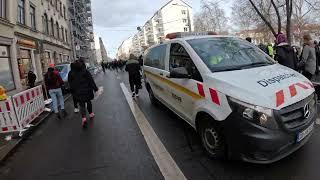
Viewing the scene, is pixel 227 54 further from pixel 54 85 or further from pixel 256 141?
pixel 54 85

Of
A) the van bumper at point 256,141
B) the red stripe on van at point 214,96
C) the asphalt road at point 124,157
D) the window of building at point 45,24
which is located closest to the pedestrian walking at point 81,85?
the asphalt road at point 124,157

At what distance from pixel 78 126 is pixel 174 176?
14.6 ft

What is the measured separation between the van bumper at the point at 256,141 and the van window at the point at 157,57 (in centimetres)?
347

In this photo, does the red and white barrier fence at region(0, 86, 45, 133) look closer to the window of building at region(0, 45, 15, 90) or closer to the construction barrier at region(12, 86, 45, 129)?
the construction barrier at region(12, 86, 45, 129)

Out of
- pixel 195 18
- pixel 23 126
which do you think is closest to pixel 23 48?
pixel 23 126

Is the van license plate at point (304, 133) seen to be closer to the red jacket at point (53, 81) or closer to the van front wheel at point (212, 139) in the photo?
the van front wheel at point (212, 139)

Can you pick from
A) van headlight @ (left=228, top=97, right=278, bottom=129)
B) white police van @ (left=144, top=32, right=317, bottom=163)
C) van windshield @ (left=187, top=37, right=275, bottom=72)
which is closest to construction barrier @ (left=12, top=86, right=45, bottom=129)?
white police van @ (left=144, top=32, right=317, bottom=163)

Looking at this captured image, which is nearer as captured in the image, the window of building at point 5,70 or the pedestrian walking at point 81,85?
the pedestrian walking at point 81,85

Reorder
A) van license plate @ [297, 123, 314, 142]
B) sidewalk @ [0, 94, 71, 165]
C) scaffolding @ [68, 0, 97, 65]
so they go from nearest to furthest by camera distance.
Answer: van license plate @ [297, 123, 314, 142] → sidewalk @ [0, 94, 71, 165] → scaffolding @ [68, 0, 97, 65]

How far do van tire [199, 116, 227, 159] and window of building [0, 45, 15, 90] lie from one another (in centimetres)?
1711

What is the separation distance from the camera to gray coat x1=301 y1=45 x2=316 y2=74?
810cm

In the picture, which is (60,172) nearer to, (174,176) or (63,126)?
(174,176)

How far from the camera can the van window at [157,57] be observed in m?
7.43

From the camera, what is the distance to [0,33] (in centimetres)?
1934
